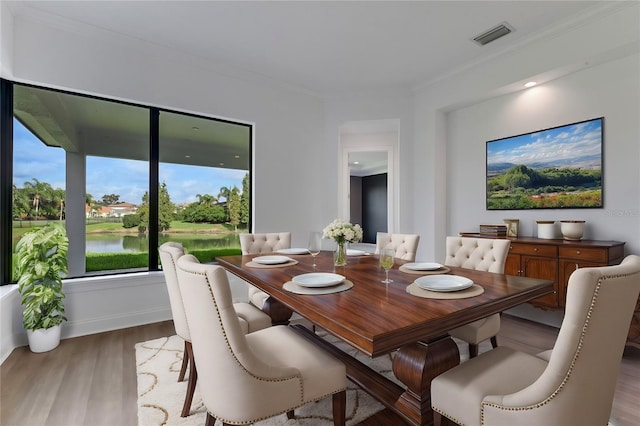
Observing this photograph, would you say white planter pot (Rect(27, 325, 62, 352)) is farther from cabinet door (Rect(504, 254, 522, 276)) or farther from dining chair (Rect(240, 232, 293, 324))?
cabinet door (Rect(504, 254, 522, 276))

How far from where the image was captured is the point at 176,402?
1.87 metres

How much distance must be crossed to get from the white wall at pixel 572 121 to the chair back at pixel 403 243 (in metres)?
1.68

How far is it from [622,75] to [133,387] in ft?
15.5

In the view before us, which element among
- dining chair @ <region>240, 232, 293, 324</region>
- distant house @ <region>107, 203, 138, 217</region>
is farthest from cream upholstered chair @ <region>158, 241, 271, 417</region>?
distant house @ <region>107, 203, 138, 217</region>

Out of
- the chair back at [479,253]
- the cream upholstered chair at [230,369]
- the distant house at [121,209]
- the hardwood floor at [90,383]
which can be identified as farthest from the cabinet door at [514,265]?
the distant house at [121,209]

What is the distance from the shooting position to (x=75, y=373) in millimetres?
2215

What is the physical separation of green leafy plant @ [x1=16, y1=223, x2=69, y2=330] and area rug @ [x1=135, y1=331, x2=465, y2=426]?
2.92 feet

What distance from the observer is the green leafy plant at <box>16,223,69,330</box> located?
2.52 m

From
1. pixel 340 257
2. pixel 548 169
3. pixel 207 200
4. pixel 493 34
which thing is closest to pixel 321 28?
pixel 493 34

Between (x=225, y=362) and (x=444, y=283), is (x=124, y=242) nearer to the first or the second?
(x=225, y=362)

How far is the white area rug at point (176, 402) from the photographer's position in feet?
5.60

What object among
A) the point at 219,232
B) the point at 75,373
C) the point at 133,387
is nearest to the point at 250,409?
the point at 133,387

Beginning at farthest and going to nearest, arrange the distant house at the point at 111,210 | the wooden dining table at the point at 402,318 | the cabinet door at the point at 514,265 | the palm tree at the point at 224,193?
the palm tree at the point at 224,193
the distant house at the point at 111,210
the cabinet door at the point at 514,265
the wooden dining table at the point at 402,318

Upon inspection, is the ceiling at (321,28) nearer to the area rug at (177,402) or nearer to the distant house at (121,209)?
the distant house at (121,209)
